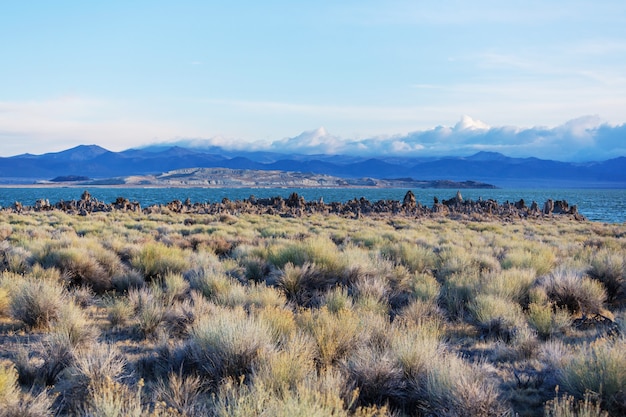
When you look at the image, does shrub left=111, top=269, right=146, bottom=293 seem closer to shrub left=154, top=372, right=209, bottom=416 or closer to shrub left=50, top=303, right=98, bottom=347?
shrub left=50, top=303, right=98, bottom=347

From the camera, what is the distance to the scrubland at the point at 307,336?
481cm

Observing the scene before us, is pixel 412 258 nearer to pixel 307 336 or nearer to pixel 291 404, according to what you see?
pixel 307 336

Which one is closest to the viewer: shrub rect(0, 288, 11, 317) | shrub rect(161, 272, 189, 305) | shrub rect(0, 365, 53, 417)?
shrub rect(0, 365, 53, 417)

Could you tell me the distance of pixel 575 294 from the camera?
948cm

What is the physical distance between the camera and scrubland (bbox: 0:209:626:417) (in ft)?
15.8

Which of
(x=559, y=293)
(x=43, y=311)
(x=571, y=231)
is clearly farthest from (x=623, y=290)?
(x=571, y=231)

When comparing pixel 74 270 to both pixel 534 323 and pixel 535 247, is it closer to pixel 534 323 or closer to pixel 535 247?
pixel 534 323

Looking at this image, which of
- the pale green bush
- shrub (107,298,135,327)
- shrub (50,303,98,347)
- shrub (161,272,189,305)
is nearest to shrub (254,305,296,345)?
shrub (50,303,98,347)

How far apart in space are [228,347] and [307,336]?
37.5 inches

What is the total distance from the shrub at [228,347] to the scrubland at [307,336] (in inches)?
0.6

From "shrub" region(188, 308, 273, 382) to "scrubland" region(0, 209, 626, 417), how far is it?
2cm

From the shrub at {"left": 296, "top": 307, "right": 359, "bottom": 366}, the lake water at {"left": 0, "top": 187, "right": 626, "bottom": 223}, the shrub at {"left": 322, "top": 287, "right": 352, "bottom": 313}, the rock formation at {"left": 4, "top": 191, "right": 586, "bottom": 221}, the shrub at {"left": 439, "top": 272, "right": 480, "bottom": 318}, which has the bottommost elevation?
the lake water at {"left": 0, "top": 187, "right": 626, "bottom": 223}

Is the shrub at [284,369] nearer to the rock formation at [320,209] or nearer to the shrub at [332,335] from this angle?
the shrub at [332,335]

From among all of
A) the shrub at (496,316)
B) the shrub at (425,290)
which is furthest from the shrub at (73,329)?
the shrub at (496,316)
